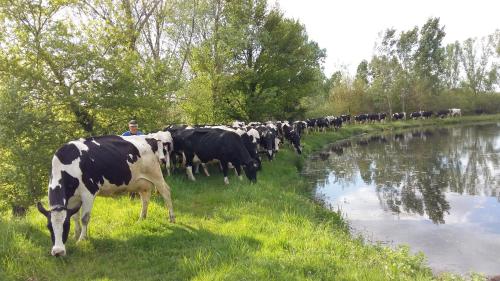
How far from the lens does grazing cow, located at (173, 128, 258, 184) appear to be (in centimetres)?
1324

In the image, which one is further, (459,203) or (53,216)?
(459,203)

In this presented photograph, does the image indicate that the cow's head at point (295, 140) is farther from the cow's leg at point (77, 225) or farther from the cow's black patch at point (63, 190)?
the cow's black patch at point (63, 190)

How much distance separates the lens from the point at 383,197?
14367mm

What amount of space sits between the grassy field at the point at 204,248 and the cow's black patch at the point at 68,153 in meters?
1.56

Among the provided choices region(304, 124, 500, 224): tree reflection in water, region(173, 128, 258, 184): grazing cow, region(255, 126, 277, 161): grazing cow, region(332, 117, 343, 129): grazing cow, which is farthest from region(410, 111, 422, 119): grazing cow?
region(173, 128, 258, 184): grazing cow

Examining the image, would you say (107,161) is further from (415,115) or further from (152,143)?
(415,115)

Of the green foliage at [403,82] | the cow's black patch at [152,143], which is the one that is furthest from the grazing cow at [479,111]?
the cow's black patch at [152,143]

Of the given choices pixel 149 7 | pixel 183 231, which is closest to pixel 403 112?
pixel 149 7

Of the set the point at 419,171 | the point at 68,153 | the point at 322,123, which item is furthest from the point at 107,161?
the point at 322,123

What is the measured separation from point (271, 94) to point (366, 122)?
2972 centimetres

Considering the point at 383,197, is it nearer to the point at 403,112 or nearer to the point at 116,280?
the point at 116,280

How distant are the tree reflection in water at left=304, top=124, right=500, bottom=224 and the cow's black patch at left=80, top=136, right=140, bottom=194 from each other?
8.91 meters

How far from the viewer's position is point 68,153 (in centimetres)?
707

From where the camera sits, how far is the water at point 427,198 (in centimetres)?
921
